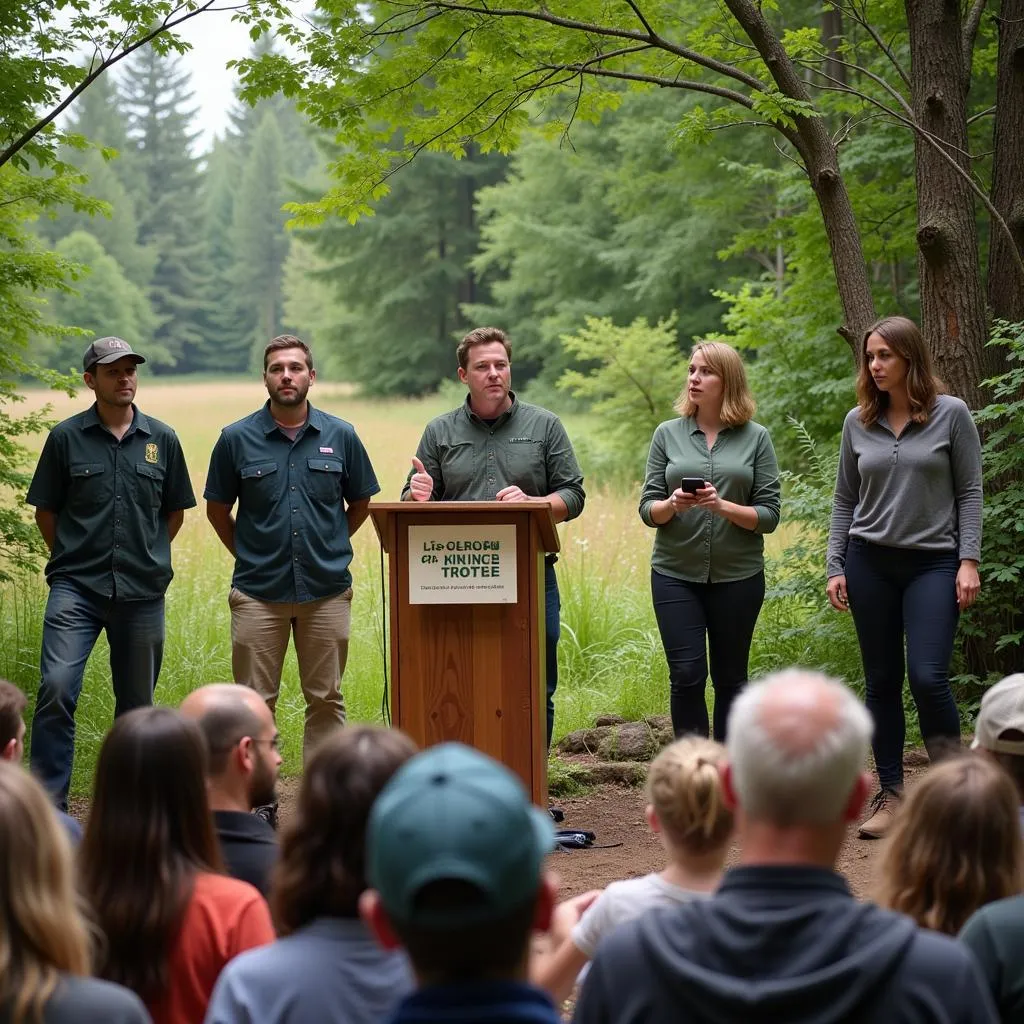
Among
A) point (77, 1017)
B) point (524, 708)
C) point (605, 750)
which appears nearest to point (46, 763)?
point (524, 708)

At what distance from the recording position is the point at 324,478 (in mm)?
6043

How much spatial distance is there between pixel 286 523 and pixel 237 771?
10.1ft

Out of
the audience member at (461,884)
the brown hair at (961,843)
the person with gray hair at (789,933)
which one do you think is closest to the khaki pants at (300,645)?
the brown hair at (961,843)

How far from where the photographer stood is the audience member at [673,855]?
2553mm

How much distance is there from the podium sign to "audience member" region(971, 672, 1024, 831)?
9.15 ft

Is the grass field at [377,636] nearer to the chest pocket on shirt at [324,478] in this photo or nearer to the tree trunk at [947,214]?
the tree trunk at [947,214]

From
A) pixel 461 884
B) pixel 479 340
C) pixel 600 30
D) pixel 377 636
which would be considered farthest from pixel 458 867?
pixel 377 636

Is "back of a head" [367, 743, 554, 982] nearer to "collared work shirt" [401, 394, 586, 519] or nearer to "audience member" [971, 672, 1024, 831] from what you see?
"audience member" [971, 672, 1024, 831]

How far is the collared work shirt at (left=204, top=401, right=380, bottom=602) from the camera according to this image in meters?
5.98

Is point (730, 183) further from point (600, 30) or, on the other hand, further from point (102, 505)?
point (102, 505)

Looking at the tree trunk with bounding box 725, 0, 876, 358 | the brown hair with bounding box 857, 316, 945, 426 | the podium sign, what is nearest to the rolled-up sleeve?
the brown hair with bounding box 857, 316, 945, 426

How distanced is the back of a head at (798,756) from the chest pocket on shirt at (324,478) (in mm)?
4258

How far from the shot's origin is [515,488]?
5.58m

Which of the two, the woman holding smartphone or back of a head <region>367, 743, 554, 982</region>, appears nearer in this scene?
back of a head <region>367, 743, 554, 982</region>
